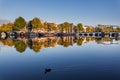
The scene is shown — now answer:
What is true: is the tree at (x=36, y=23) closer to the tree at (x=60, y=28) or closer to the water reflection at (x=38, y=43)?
the tree at (x=60, y=28)

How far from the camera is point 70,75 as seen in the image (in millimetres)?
18016

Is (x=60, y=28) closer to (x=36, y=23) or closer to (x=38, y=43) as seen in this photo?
(x=36, y=23)

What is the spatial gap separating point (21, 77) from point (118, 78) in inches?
214

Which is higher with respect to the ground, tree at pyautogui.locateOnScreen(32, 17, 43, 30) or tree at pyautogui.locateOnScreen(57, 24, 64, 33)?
tree at pyautogui.locateOnScreen(32, 17, 43, 30)

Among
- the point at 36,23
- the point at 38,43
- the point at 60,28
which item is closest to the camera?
the point at 38,43

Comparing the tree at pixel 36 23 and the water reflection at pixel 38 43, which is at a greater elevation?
the tree at pixel 36 23

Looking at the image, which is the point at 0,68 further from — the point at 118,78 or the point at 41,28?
the point at 41,28

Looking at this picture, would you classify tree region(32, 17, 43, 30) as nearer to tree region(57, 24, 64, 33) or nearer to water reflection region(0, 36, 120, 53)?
tree region(57, 24, 64, 33)

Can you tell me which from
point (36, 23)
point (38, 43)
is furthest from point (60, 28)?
point (38, 43)

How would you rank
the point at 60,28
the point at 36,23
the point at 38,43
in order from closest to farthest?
the point at 38,43 → the point at 36,23 → the point at 60,28

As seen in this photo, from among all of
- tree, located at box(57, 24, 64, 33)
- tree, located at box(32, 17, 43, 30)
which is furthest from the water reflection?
tree, located at box(57, 24, 64, 33)

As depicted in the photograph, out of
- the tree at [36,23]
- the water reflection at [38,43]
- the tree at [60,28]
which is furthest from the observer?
the tree at [60,28]

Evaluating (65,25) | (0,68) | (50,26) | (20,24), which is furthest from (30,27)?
(0,68)

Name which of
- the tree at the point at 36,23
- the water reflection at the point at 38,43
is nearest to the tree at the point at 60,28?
the tree at the point at 36,23
